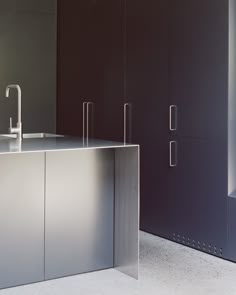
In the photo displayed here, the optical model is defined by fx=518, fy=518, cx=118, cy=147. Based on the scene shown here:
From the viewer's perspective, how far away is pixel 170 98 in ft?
14.2

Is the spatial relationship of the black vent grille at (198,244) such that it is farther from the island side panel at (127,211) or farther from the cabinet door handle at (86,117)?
the cabinet door handle at (86,117)

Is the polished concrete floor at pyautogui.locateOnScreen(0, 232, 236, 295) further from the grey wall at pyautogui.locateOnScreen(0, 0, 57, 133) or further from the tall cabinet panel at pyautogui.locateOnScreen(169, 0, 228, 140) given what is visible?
the grey wall at pyautogui.locateOnScreen(0, 0, 57, 133)

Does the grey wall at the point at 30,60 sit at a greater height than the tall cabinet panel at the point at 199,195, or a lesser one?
greater

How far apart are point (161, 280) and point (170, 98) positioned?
5.25ft

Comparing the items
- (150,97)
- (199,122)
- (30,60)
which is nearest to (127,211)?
(199,122)

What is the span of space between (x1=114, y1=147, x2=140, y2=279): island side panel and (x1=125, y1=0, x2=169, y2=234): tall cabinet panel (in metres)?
0.96

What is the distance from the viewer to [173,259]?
3854 millimetres

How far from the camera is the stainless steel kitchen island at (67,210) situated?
320cm

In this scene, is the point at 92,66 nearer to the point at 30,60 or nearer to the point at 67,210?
the point at 30,60

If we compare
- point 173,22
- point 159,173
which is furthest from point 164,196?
point 173,22

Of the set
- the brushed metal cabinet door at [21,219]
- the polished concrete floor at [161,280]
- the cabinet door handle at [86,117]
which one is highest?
the cabinet door handle at [86,117]

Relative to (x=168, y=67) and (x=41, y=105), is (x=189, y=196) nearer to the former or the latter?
(x=168, y=67)

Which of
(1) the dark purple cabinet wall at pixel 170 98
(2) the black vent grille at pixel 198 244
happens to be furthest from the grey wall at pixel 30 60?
(2) the black vent grille at pixel 198 244

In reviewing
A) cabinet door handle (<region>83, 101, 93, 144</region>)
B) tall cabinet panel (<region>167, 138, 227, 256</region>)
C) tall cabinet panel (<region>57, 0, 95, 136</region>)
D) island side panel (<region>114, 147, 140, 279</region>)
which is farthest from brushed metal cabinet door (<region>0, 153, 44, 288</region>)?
tall cabinet panel (<region>57, 0, 95, 136</region>)
